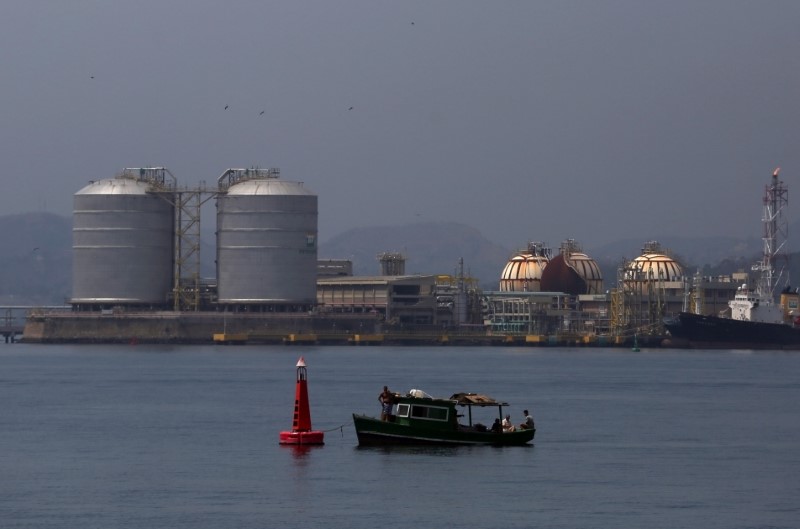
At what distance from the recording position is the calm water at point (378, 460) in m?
45.2

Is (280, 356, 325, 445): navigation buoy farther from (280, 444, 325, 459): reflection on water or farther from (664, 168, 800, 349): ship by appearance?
(664, 168, 800, 349): ship

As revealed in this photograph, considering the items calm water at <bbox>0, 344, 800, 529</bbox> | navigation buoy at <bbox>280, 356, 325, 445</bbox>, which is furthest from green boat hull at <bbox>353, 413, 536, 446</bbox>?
→ navigation buoy at <bbox>280, 356, 325, 445</bbox>

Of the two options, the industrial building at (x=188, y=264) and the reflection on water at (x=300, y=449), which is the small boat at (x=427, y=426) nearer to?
the reflection on water at (x=300, y=449)

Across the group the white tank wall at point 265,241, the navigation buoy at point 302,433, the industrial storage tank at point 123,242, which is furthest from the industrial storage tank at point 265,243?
the navigation buoy at point 302,433

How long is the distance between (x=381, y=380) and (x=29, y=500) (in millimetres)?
59688

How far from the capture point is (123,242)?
7023 inches

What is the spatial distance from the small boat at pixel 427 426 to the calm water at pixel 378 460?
55 centimetres

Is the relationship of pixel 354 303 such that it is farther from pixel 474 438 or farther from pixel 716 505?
pixel 716 505

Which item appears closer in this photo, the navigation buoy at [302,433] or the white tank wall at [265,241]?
the navigation buoy at [302,433]

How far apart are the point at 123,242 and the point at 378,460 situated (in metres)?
125

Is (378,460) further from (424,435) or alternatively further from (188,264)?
(188,264)

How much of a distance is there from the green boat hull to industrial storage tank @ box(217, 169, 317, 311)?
117 m

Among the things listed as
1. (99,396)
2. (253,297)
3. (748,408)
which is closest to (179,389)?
(99,396)

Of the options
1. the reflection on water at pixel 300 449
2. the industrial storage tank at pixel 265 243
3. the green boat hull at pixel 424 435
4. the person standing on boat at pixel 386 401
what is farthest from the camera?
the industrial storage tank at pixel 265 243
